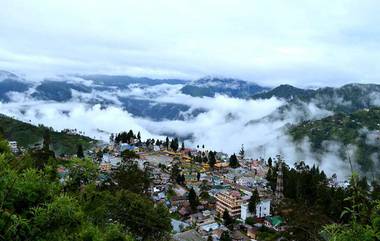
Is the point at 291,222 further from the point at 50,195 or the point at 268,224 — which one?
the point at 268,224

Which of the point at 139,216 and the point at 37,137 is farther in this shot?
the point at 37,137

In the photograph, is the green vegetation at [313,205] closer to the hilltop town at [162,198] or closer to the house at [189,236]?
the hilltop town at [162,198]

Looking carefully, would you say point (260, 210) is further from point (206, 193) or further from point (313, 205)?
point (206, 193)

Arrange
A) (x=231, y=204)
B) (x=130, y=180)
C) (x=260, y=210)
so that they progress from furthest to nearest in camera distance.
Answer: (x=231, y=204)
(x=260, y=210)
(x=130, y=180)

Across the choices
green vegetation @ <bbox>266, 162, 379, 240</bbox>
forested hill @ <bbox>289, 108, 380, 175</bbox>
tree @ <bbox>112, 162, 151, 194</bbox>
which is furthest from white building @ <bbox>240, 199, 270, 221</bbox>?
forested hill @ <bbox>289, 108, 380, 175</bbox>

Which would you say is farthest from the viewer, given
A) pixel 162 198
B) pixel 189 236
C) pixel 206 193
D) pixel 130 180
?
pixel 206 193

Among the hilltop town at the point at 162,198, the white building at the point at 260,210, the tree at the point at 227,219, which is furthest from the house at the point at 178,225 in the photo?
the white building at the point at 260,210

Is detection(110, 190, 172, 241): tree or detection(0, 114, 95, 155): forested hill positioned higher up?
detection(110, 190, 172, 241): tree

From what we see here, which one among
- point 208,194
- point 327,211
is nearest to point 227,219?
point 327,211

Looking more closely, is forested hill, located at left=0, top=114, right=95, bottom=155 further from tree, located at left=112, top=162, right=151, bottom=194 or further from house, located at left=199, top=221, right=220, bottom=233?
tree, located at left=112, top=162, right=151, bottom=194

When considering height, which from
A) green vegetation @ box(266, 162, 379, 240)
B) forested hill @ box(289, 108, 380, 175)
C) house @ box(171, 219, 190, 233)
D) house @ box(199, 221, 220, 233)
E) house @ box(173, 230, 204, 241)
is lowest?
forested hill @ box(289, 108, 380, 175)
